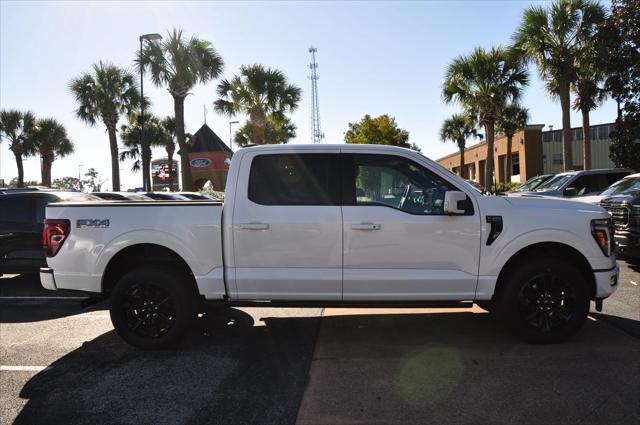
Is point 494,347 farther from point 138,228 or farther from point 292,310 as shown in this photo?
point 138,228

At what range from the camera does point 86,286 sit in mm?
4801

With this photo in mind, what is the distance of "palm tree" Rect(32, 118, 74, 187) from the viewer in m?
34.1

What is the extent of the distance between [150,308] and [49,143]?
35182 millimetres

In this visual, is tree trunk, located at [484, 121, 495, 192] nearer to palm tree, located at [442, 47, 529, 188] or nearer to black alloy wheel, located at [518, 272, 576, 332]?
palm tree, located at [442, 47, 529, 188]

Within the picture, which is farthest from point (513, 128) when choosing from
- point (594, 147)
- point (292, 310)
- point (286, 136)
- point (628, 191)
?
point (292, 310)

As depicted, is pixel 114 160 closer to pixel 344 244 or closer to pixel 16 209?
pixel 16 209

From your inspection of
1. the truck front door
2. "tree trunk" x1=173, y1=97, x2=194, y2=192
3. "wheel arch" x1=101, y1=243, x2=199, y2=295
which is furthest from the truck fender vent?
"tree trunk" x1=173, y1=97, x2=194, y2=192

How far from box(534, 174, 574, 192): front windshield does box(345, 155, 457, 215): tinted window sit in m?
9.50

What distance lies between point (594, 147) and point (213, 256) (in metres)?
49.5

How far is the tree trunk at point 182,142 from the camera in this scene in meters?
22.4

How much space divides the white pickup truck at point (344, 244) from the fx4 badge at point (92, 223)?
14 mm

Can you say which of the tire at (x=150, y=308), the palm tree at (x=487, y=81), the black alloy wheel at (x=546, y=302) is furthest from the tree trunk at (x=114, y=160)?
the black alloy wheel at (x=546, y=302)

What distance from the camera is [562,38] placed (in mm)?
18703

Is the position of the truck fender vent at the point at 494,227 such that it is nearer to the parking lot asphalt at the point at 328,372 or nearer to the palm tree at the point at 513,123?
the parking lot asphalt at the point at 328,372
